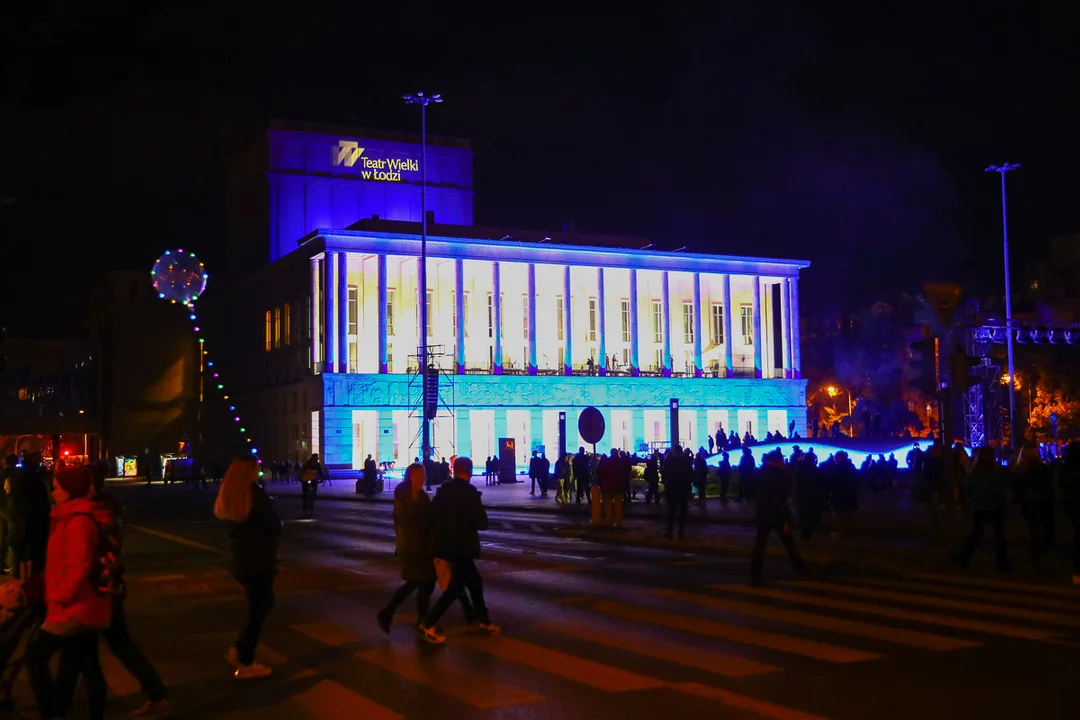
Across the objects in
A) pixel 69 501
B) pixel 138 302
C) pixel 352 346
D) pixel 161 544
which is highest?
pixel 138 302

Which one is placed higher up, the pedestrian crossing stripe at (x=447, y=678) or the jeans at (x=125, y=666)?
the jeans at (x=125, y=666)

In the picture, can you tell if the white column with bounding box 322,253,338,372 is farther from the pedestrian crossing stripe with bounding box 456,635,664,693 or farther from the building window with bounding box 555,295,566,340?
the pedestrian crossing stripe with bounding box 456,635,664,693

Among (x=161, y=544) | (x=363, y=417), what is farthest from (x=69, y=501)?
(x=363, y=417)

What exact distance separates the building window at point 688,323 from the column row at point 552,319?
75 mm

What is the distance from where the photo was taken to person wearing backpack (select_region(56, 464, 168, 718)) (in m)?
7.36

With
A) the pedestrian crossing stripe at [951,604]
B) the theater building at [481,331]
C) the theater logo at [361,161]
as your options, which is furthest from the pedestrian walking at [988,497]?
the theater logo at [361,161]

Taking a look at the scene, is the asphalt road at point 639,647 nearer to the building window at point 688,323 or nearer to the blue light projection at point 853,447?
the blue light projection at point 853,447

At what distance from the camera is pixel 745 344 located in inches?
3519

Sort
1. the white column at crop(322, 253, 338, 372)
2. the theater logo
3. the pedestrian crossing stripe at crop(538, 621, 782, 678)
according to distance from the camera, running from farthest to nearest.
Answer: the theater logo < the white column at crop(322, 253, 338, 372) < the pedestrian crossing stripe at crop(538, 621, 782, 678)

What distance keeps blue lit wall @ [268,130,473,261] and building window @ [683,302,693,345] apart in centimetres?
2357

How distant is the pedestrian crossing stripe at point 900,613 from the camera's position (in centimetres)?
1103

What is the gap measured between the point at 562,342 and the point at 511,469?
87.7 feet

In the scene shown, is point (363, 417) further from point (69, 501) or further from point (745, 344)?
point (69, 501)

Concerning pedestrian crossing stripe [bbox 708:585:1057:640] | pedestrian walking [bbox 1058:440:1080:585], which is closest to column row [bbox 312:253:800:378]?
pedestrian walking [bbox 1058:440:1080:585]
